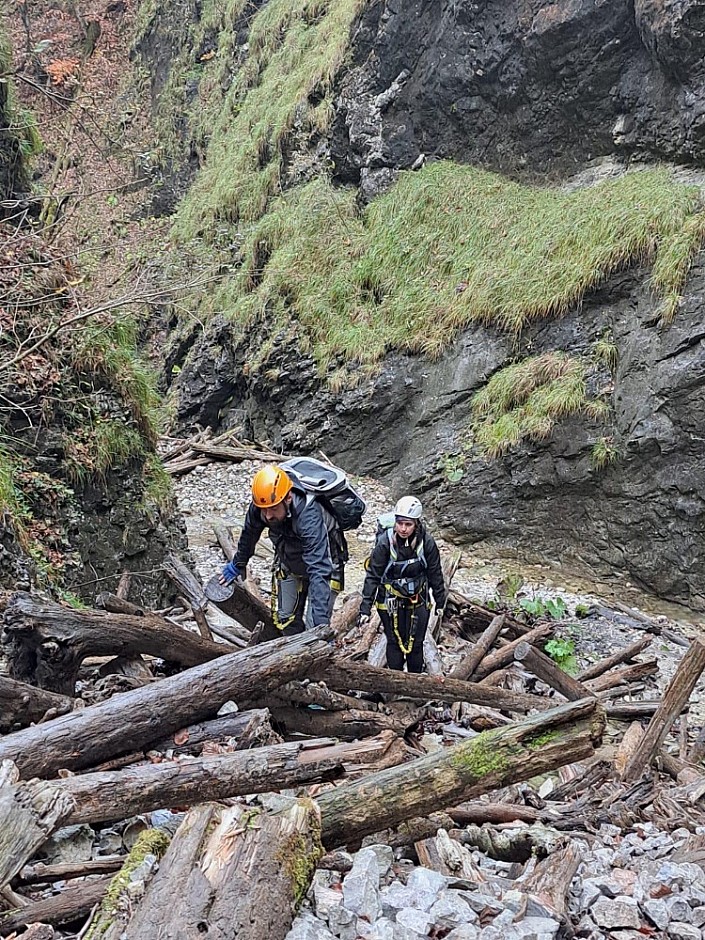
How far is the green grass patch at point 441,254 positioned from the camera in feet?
41.6

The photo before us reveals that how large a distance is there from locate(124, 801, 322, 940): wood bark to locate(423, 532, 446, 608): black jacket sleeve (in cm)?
386

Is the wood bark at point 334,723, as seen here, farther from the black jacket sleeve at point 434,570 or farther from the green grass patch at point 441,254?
the green grass patch at point 441,254

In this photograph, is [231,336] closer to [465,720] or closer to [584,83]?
[584,83]

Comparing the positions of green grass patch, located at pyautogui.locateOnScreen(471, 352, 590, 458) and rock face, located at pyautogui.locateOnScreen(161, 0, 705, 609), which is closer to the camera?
rock face, located at pyautogui.locateOnScreen(161, 0, 705, 609)

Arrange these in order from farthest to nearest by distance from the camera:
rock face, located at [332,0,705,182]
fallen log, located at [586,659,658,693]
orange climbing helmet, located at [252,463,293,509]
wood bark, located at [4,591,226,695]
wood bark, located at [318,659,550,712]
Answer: rock face, located at [332,0,705,182]
fallen log, located at [586,659,658,693]
orange climbing helmet, located at [252,463,293,509]
wood bark, located at [318,659,550,712]
wood bark, located at [4,591,226,695]

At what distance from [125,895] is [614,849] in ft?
7.75

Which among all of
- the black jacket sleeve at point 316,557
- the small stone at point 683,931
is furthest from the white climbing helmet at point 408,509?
the small stone at point 683,931

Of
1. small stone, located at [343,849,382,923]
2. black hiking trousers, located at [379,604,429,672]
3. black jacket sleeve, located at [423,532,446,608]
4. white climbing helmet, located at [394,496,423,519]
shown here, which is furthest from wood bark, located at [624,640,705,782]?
small stone, located at [343,849,382,923]

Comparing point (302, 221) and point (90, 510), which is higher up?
point (302, 221)

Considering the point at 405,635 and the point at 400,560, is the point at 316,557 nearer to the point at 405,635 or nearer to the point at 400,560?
the point at 400,560

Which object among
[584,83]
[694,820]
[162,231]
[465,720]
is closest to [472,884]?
[694,820]

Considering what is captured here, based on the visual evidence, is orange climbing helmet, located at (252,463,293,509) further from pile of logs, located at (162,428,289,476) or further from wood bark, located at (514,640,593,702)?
pile of logs, located at (162,428,289,476)

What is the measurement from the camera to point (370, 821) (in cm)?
282

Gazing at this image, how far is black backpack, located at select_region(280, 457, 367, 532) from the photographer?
543cm
